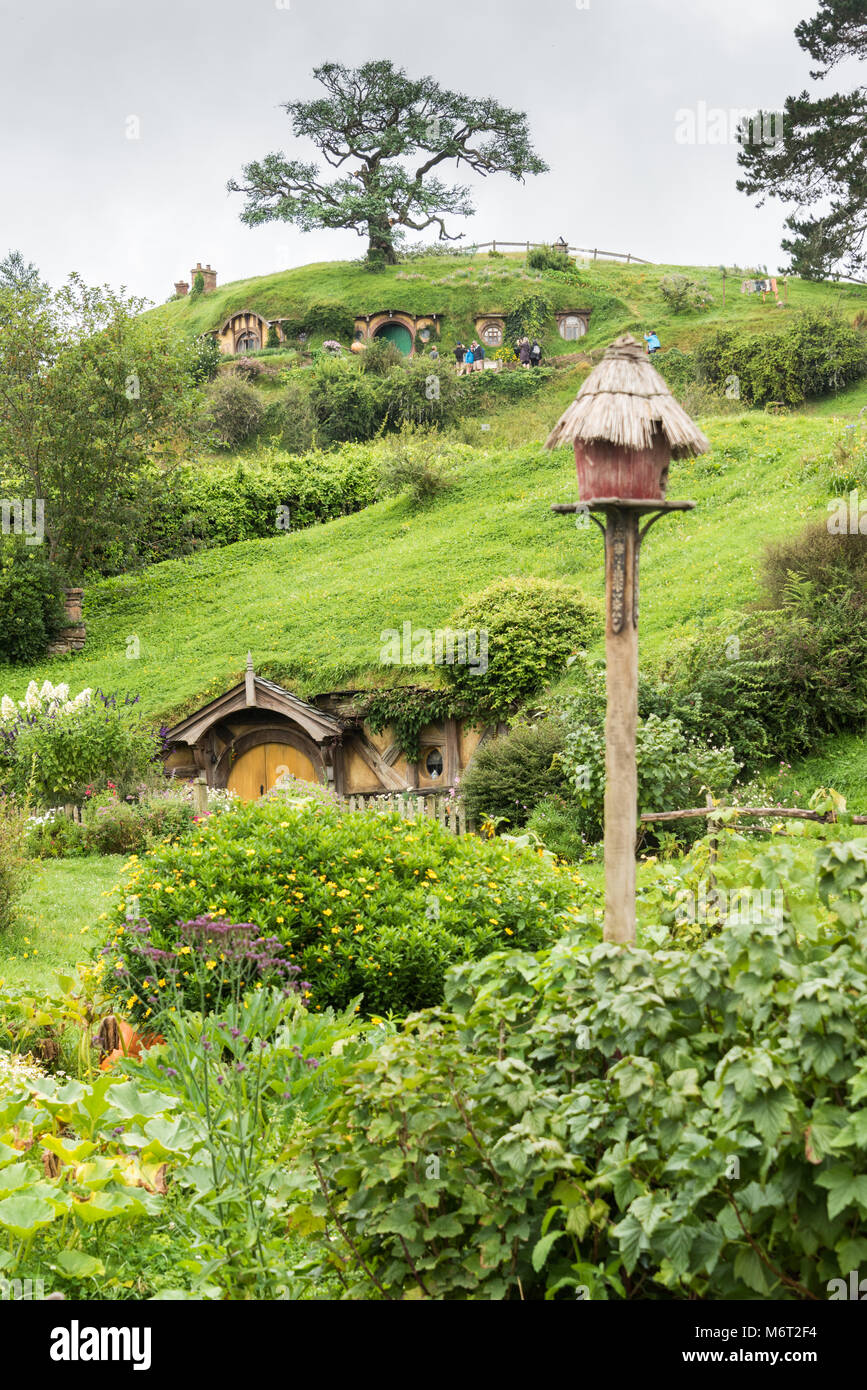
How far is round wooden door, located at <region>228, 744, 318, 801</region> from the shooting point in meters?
19.5

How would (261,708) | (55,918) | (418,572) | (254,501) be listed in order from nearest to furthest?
1. (55,918)
2. (261,708)
3. (418,572)
4. (254,501)

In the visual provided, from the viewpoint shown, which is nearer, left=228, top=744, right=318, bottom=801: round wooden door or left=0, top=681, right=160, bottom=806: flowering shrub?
left=0, top=681, right=160, bottom=806: flowering shrub

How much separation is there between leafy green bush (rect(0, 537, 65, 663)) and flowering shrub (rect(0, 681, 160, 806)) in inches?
328

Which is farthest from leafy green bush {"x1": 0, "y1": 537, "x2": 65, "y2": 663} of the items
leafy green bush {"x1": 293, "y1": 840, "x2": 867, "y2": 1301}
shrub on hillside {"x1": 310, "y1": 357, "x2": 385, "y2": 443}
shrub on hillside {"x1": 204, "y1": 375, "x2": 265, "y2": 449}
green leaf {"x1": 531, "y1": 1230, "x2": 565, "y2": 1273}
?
green leaf {"x1": 531, "y1": 1230, "x2": 565, "y2": 1273}

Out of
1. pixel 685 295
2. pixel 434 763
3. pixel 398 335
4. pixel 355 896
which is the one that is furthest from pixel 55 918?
pixel 398 335

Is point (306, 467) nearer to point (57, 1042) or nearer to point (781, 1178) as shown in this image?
point (57, 1042)

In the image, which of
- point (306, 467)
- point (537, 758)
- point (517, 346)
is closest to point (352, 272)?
point (517, 346)

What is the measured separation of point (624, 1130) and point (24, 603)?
83.7 feet

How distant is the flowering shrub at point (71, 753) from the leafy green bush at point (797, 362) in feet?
81.2

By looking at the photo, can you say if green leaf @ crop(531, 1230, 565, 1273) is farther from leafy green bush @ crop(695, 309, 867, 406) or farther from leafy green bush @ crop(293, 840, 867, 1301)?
leafy green bush @ crop(695, 309, 867, 406)

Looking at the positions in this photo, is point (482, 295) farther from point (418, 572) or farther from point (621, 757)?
point (621, 757)

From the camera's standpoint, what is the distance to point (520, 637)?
1770 centimetres

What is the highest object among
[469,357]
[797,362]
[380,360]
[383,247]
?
[383,247]
